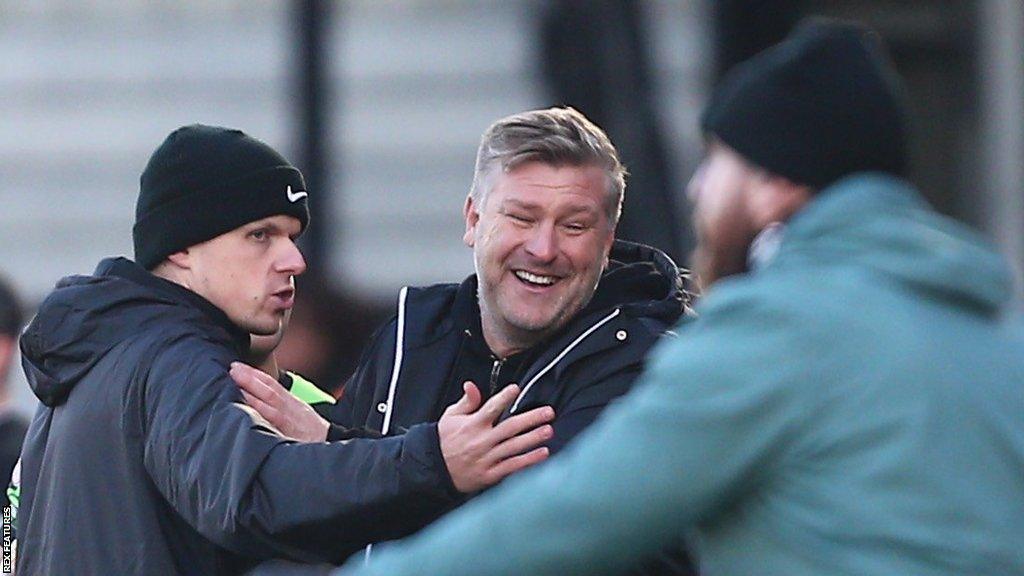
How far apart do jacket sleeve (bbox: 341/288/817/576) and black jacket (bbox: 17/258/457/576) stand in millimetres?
820

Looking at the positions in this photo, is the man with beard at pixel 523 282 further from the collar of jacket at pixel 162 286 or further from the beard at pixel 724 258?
the beard at pixel 724 258

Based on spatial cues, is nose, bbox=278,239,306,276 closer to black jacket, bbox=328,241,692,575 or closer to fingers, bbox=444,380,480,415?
black jacket, bbox=328,241,692,575

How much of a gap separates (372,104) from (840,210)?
8146 mm

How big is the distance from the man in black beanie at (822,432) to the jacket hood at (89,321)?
48.3 inches

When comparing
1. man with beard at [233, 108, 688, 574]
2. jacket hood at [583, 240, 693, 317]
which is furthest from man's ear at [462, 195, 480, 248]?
jacket hood at [583, 240, 693, 317]

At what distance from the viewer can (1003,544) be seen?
2.47 m

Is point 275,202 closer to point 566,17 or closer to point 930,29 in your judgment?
point 566,17

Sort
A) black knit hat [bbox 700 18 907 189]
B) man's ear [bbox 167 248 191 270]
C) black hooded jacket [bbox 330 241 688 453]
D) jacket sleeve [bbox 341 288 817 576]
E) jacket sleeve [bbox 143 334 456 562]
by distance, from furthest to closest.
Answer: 1. man's ear [bbox 167 248 191 270]
2. black hooded jacket [bbox 330 241 688 453]
3. jacket sleeve [bbox 143 334 456 562]
4. black knit hat [bbox 700 18 907 189]
5. jacket sleeve [bbox 341 288 817 576]

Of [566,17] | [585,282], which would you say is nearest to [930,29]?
[566,17]

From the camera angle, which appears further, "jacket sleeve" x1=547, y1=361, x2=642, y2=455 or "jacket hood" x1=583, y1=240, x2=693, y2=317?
"jacket hood" x1=583, y1=240, x2=693, y2=317

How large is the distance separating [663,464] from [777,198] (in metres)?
0.42

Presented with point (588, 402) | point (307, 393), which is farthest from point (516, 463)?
point (307, 393)

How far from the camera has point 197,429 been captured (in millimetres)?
3387

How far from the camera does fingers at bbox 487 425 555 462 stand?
3309 mm
